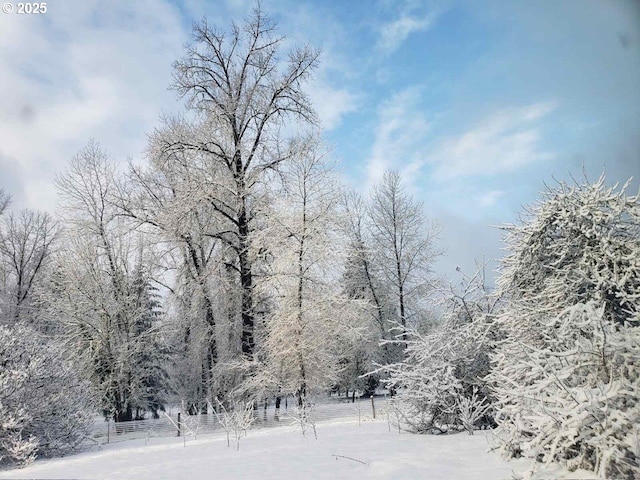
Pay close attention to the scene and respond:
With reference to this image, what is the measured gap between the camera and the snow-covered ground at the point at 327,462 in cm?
534

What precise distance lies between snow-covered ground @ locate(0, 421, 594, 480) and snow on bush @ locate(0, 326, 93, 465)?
31.5 inches

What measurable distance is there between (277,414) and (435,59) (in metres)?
12.2

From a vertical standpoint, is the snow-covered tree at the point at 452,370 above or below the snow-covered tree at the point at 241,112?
below

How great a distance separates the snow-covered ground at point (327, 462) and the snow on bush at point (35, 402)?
80 cm

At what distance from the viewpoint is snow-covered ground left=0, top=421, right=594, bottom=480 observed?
210 inches

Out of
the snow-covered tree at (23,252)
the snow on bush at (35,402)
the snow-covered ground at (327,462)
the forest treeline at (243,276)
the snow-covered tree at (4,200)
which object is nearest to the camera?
the snow-covered ground at (327,462)

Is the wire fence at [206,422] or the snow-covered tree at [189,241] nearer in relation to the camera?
the wire fence at [206,422]

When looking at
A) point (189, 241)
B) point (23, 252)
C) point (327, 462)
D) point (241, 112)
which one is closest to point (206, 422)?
→ point (189, 241)

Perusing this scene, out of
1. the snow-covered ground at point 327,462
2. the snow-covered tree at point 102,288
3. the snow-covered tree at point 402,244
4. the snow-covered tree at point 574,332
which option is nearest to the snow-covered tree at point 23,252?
the snow-covered tree at point 102,288

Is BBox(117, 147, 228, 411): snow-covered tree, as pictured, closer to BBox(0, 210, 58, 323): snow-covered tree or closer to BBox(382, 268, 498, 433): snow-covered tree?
BBox(382, 268, 498, 433): snow-covered tree

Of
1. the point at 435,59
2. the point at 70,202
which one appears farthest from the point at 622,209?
the point at 70,202

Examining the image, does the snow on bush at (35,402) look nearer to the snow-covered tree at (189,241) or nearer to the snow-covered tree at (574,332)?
the snow-covered tree at (189,241)

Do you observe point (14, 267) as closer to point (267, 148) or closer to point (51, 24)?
point (267, 148)

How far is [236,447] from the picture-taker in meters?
8.71
